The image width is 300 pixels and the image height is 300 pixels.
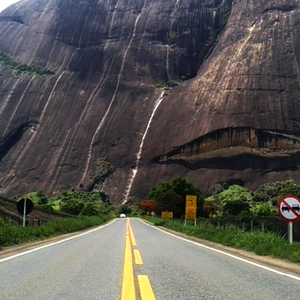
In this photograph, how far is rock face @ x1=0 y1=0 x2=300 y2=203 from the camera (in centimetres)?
8806

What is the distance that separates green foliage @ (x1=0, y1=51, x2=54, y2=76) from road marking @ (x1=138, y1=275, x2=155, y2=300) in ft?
357

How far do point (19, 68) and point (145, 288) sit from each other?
115 meters

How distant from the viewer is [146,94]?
344 ft

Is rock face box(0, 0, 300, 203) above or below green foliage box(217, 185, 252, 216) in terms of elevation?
above

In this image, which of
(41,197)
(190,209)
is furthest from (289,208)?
(41,197)

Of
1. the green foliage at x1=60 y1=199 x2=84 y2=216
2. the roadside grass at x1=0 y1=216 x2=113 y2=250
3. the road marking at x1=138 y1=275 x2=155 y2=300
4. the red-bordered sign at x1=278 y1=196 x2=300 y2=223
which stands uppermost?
the green foliage at x1=60 y1=199 x2=84 y2=216

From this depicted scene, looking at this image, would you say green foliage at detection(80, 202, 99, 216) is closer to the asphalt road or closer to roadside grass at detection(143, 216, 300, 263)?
roadside grass at detection(143, 216, 300, 263)

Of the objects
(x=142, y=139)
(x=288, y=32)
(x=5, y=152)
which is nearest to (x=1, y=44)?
(x=5, y=152)

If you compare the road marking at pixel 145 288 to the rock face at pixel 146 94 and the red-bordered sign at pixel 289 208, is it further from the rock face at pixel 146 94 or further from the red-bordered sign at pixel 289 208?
the rock face at pixel 146 94

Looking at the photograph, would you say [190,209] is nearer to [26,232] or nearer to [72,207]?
[26,232]

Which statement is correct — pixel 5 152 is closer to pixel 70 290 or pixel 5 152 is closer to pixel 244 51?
pixel 244 51

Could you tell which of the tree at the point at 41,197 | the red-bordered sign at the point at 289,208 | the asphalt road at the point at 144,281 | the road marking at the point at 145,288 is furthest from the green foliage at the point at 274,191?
the road marking at the point at 145,288

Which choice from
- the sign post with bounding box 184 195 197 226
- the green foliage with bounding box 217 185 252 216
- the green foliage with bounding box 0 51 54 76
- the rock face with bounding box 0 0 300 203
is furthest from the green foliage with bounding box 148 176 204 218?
the green foliage with bounding box 0 51 54 76

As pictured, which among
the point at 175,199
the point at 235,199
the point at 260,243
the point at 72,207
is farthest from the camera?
the point at 72,207
